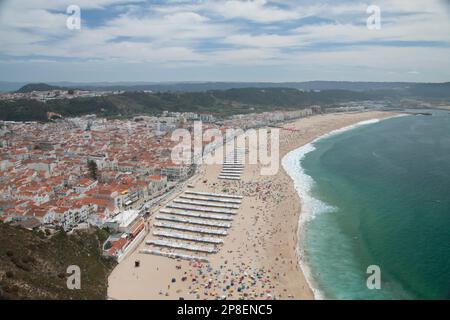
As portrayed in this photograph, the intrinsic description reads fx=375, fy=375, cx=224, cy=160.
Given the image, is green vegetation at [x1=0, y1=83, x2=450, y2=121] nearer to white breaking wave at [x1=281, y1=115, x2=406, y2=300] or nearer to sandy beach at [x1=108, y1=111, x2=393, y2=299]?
white breaking wave at [x1=281, y1=115, x2=406, y2=300]

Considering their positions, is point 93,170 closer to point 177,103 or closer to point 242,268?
point 242,268

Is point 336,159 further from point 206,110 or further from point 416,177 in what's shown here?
point 206,110

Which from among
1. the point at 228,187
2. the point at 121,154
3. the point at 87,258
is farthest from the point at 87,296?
the point at 121,154

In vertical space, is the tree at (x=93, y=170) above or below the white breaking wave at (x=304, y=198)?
above

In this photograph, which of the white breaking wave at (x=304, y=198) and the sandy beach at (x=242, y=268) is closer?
the sandy beach at (x=242, y=268)

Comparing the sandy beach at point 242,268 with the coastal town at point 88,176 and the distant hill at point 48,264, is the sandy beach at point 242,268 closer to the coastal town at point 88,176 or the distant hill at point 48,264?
the distant hill at point 48,264

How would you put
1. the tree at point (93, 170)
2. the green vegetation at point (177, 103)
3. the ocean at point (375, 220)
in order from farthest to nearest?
the green vegetation at point (177, 103)
the tree at point (93, 170)
the ocean at point (375, 220)

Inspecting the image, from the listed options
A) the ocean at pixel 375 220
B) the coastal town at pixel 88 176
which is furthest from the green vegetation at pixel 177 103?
the ocean at pixel 375 220
